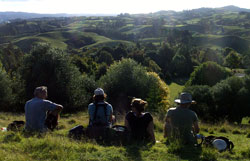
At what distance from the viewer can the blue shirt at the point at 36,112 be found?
24.7 ft

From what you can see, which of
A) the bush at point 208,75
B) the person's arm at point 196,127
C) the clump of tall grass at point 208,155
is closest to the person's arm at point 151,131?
the person's arm at point 196,127

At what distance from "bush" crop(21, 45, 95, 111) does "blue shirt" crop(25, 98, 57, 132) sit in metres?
19.4

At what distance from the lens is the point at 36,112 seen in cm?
757

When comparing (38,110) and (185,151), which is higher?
(38,110)

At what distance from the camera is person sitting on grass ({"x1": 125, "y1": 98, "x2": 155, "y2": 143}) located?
7.07m

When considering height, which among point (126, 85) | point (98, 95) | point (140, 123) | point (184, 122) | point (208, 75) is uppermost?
point (98, 95)

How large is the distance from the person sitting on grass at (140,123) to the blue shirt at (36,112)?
248 cm

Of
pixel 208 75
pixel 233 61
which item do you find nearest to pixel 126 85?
pixel 208 75

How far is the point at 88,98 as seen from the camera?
1219 inches

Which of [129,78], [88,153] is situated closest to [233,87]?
[129,78]

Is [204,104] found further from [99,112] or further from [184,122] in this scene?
[99,112]

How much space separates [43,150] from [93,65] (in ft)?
211

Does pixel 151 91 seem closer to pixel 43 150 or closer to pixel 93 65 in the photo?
pixel 43 150

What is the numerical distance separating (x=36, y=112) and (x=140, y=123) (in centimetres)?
325
